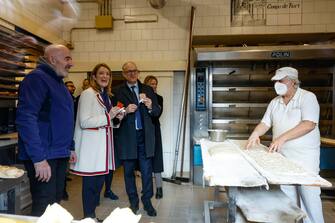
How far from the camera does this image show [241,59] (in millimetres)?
3367

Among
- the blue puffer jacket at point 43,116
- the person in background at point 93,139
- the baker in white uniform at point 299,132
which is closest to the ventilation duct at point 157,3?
the person in background at point 93,139

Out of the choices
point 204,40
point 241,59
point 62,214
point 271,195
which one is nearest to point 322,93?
point 241,59

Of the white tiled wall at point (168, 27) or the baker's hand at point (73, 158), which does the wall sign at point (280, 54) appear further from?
the baker's hand at point (73, 158)

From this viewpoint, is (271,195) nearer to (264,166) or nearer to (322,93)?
(264,166)

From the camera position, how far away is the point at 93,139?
83.4 inches

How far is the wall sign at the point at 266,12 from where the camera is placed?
13.0 ft

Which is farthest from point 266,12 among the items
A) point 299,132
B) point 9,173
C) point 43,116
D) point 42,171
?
point 9,173

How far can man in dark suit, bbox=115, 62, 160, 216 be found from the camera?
8.09 feet

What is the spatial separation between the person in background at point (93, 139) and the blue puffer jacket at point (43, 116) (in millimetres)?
334

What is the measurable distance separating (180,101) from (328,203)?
2.42 m

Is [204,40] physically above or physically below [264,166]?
above

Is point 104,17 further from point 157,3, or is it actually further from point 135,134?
point 135,134

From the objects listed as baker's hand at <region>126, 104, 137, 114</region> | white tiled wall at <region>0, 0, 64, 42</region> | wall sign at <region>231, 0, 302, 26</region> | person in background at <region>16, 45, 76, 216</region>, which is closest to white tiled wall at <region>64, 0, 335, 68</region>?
wall sign at <region>231, 0, 302, 26</region>

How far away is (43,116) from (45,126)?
64mm
